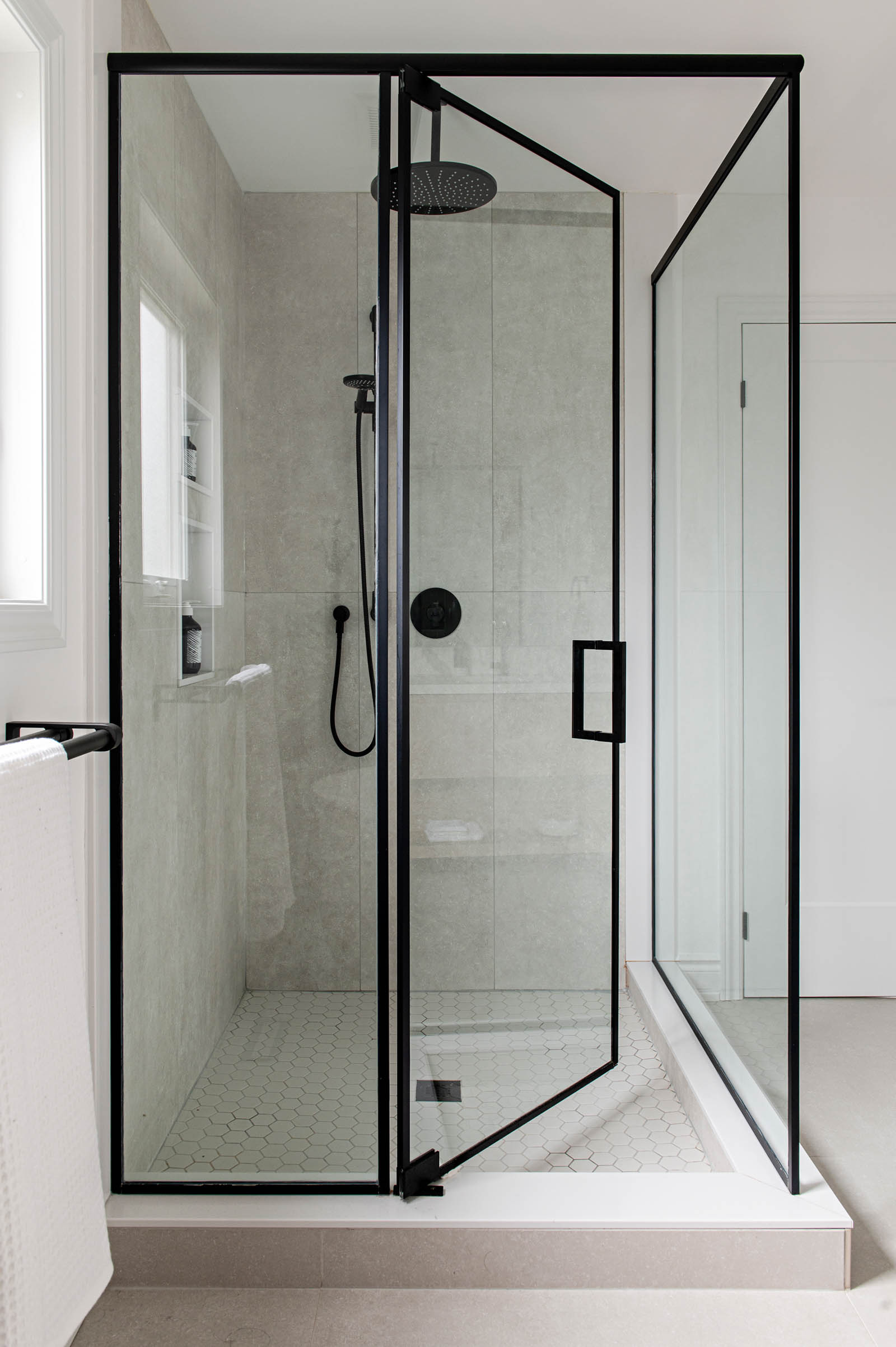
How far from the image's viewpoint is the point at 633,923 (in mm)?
2809

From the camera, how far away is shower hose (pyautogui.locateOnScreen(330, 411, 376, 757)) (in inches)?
64.1

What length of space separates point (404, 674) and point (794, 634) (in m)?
0.75

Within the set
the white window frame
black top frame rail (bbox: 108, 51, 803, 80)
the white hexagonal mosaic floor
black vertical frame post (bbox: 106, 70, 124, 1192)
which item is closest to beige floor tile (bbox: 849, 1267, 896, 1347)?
the white hexagonal mosaic floor

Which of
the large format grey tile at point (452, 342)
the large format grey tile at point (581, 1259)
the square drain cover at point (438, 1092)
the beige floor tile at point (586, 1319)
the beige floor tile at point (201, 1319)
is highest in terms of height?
the large format grey tile at point (452, 342)

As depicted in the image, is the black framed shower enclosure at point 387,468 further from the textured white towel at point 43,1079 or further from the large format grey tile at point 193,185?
the textured white towel at point 43,1079

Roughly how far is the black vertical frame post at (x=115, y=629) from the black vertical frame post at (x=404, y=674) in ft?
1.67

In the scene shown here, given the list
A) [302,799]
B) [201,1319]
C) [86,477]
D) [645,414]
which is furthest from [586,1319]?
[645,414]

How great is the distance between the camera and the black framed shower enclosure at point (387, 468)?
160 centimetres

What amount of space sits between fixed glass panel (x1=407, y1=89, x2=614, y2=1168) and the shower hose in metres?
0.08

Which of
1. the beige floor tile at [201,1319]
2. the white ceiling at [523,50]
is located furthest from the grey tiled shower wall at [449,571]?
the beige floor tile at [201,1319]

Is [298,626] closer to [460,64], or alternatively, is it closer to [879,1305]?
[460,64]

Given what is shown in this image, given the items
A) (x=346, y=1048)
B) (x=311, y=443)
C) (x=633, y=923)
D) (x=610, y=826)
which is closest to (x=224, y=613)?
(x=311, y=443)

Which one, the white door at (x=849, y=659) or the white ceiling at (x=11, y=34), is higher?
the white ceiling at (x=11, y=34)

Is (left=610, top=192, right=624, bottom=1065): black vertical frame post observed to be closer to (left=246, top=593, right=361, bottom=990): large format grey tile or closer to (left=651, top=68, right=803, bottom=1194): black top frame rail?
(left=651, top=68, right=803, bottom=1194): black top frame rail
